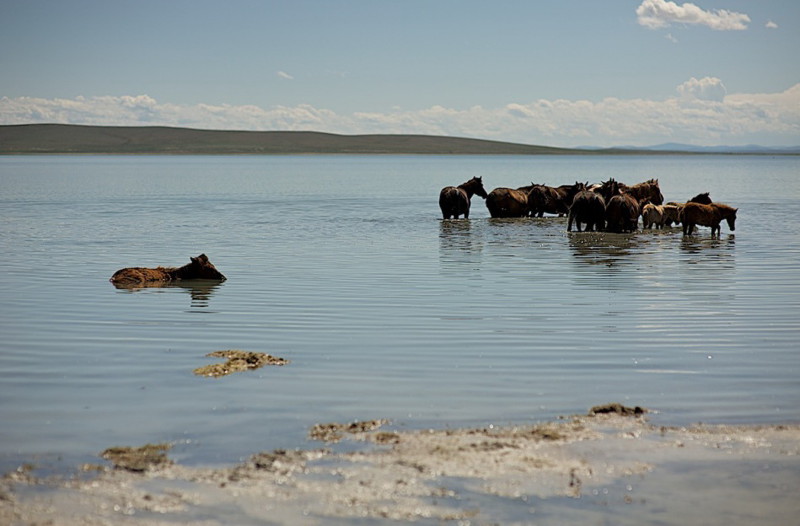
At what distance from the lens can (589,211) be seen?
27984 mm

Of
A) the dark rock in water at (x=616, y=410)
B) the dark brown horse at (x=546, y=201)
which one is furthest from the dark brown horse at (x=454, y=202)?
the dark rock in water at (x=616, y=410)

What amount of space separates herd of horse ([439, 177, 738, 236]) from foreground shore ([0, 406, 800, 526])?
20210mm

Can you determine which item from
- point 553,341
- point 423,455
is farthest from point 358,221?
point 423,455

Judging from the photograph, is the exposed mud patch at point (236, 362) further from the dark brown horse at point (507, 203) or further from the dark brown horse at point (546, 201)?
the dark brown horse at point (546, 201)

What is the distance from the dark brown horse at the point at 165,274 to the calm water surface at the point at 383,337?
0.57m

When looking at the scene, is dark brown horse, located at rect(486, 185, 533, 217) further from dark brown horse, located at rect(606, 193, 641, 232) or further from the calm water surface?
the calm water surface

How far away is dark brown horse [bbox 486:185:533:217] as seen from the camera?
34.0 meters

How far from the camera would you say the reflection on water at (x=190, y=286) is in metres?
15.3

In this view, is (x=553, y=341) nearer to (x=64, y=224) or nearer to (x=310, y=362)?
(x=310, y=362)

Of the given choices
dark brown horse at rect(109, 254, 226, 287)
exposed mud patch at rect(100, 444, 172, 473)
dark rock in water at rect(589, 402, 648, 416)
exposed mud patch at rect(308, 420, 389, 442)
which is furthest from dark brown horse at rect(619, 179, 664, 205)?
exposed mud patch at rect(100, 444, 172, 473)

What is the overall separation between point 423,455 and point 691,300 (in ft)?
28.6

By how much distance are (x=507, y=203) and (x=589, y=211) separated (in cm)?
640

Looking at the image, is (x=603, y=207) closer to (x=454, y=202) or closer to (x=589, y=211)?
Answer: (x=589, y=211)

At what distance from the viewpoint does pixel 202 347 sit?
11.0 metres
